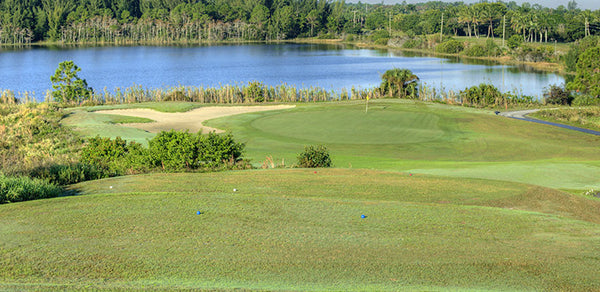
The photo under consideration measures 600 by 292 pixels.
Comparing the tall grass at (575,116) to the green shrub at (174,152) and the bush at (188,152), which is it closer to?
the bush at (188,152)

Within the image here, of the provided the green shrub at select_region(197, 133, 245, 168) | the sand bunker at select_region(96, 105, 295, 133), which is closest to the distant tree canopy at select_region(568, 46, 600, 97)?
the sand bunker at select_region(96, 105, 295, 133)

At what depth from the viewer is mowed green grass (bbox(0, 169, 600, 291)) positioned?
852 cm

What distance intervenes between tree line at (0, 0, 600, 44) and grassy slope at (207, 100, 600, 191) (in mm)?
103426

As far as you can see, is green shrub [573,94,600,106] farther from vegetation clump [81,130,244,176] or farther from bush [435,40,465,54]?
bush [435,40,465,54]

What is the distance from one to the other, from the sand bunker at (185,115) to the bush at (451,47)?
276 feet

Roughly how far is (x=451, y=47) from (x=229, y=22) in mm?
75514

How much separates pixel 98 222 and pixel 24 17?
515 ft

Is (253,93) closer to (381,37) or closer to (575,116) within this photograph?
(575,116)

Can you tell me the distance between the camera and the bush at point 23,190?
1316cm

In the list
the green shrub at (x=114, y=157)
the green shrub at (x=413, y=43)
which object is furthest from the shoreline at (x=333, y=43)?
the green shrub at (x=114, y=157)

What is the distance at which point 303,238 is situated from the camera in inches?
410

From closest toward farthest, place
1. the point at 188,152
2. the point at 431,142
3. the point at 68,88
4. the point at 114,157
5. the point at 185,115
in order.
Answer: the point at 188,152, the point at 114,157, the point at 431,142, the point at 185,115, the point at 68,88

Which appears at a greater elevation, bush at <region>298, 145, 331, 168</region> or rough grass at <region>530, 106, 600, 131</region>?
rough grass at <region>530, 106, 600, 131</region>

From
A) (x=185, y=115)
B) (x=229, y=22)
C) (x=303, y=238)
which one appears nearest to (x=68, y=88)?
(x=185, y=115)
